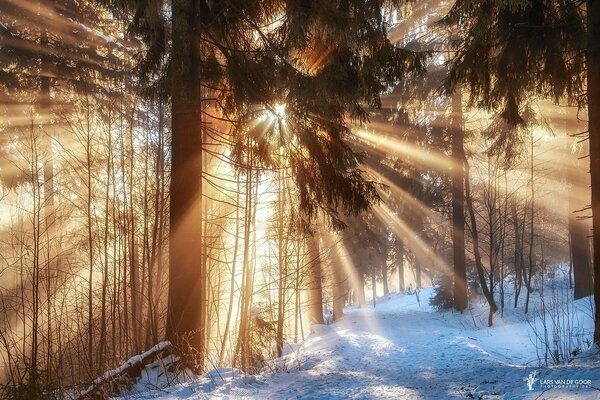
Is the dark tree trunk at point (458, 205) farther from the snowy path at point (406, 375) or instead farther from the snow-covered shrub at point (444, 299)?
the snowy path at point (406, 375)

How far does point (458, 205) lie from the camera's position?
16.9 meters

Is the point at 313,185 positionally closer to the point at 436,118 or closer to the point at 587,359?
the point at 587,359

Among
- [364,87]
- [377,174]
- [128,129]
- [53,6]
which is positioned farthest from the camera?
[377,174]

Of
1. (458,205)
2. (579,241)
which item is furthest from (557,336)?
(579,241)

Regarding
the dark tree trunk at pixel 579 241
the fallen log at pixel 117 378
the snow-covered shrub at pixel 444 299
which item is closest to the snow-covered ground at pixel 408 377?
the fallen log at pixel 117 378

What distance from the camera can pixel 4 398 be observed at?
4629mm

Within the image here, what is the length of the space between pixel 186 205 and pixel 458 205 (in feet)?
44.0

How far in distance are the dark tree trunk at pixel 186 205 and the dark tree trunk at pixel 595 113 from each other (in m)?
5.78

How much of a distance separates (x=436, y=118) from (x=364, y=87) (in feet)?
39.8

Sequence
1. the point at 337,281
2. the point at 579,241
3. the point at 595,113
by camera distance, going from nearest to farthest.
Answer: the point at 595,113, the point at 579,241, the point at 337,281

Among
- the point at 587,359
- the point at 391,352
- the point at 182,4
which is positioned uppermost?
the point at 182,4

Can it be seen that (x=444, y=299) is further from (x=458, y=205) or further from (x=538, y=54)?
(x=538, y=54)

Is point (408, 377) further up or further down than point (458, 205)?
further down

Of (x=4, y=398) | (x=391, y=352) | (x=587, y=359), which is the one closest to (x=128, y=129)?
(x=4, y=398)
